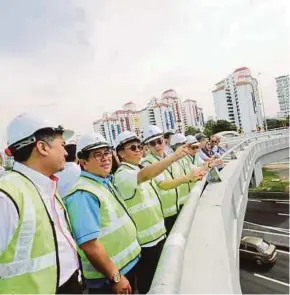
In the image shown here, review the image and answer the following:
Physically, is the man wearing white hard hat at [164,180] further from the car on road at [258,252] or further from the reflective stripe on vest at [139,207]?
the car on road at [258,252]

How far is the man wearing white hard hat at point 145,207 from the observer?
2.55 m

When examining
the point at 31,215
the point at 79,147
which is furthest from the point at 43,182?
the point at 79,147

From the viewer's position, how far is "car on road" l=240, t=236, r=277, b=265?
13148 millimetres

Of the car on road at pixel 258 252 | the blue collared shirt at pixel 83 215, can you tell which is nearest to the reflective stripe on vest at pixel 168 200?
the blue collared shirt at pixel 83 215

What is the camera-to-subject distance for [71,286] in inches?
68.3

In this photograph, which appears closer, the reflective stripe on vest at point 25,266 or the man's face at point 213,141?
the reflective stripe on vest at point 25,266

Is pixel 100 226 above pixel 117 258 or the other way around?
above

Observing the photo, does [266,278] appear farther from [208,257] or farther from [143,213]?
[208,257]

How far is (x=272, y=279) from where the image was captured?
1243cm

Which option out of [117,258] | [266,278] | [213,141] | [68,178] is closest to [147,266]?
[117,258]

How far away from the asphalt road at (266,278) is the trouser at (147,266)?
401 inches

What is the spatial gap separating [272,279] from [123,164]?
11709 mm

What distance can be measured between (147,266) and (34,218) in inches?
55.4

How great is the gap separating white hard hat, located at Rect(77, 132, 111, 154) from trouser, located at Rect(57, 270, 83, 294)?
34.3 inches
